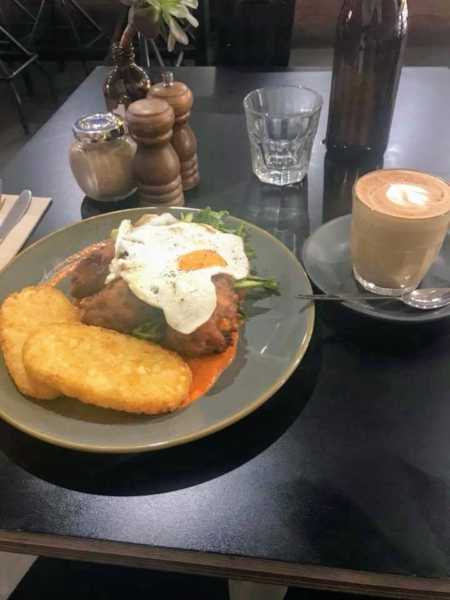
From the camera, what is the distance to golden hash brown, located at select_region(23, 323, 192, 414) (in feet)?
2.60

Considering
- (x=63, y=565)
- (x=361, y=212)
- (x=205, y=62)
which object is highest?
(x=361, y=212)

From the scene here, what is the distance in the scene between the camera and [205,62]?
345cm

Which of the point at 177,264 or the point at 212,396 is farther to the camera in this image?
the point at 177,264

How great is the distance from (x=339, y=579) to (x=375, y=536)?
0.25 feet

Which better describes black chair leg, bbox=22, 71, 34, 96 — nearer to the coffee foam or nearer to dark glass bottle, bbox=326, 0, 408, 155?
dark glass bottle, bbox=326, 0, 408, 155

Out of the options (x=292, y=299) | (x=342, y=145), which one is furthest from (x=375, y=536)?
(x=342, y=145)

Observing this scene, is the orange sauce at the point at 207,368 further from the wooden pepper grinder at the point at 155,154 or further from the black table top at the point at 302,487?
the wooden pepper grinder at the point at 155,154

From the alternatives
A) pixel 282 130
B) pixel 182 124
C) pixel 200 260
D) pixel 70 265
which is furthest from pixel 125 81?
pixel 200 260

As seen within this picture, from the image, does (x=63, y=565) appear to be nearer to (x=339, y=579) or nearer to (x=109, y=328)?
(x=109, y=328)

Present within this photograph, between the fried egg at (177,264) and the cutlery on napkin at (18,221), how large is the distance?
0.36 metres

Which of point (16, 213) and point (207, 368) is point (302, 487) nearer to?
point (207, 368)

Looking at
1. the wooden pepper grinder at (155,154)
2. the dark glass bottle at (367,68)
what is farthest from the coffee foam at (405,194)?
the wooden pepper grinder at (155,154)

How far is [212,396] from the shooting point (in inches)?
32.6

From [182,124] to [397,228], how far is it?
0.69 metres
